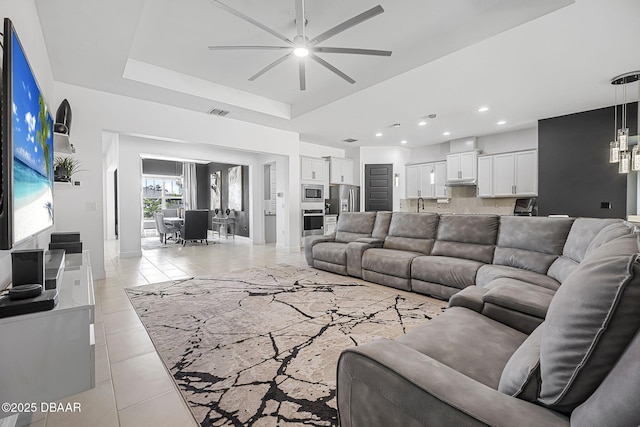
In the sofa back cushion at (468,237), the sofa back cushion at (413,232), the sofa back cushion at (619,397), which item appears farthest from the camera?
the sofa back cushion at (413,232)

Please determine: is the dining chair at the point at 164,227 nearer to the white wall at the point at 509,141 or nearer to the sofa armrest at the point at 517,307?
the sofa armrest at the point at 517,307

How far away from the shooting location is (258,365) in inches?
76.2

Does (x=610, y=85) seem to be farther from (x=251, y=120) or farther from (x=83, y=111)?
(x=83, y=111)

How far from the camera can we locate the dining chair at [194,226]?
7.68 meters

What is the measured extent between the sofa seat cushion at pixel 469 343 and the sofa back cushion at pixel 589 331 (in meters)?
0.40

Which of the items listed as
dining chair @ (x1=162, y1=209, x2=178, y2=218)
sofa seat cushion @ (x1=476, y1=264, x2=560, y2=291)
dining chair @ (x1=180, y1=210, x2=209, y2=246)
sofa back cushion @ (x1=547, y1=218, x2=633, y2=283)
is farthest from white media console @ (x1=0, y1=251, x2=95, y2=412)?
dining chair @ (x1=162, y1=209, x2=178, y2=218)

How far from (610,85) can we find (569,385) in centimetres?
536

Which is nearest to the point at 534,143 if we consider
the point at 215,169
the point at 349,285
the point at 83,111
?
the point at 349,285

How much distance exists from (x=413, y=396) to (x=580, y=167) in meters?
6.39

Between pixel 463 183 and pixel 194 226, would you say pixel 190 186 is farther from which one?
pixel 463 183

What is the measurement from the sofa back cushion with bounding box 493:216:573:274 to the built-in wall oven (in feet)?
15.4

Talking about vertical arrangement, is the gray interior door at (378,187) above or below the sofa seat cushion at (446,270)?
above

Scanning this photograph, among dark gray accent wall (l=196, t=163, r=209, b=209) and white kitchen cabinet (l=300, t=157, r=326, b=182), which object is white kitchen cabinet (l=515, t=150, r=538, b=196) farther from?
dark gray accent wall (l=196, t=163, r=209, b=209)

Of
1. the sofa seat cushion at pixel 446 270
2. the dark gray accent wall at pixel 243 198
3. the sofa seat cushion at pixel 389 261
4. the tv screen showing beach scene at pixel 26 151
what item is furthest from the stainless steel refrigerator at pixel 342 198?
the tv screen showing beach scene at pixel 26 151
